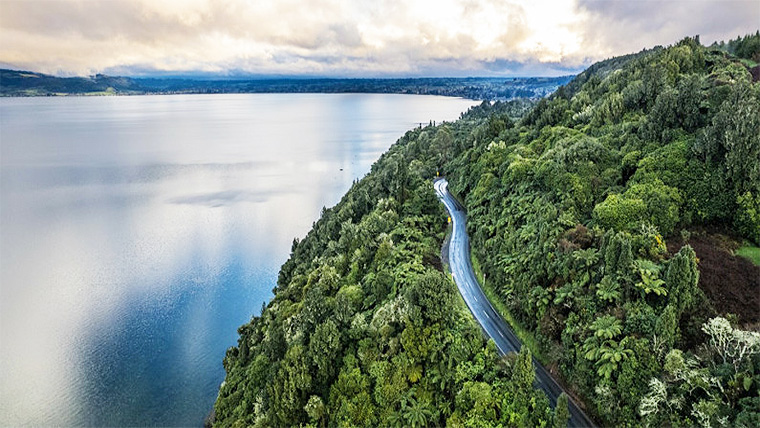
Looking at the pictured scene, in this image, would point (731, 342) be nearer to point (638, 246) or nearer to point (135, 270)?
point (638, 246)

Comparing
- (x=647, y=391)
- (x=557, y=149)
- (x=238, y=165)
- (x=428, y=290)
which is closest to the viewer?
(x=647, y=391)

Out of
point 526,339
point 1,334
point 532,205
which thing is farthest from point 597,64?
point 1,334

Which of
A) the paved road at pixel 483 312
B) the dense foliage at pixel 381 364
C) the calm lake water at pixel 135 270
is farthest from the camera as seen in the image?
the calm lake water at pixel 135 270

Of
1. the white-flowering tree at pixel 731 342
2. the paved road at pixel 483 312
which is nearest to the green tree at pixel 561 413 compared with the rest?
the paved road at pixel 483 312

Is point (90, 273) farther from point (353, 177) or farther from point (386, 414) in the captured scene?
point (353, 177)

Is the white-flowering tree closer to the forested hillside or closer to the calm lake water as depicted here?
the forested hillside

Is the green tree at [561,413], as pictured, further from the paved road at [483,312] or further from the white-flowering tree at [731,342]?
the white-flowering tree at [731,342]
